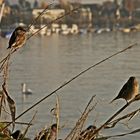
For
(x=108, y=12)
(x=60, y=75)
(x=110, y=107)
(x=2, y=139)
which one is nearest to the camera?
(x=2, y=139)

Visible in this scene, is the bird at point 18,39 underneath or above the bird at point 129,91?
above

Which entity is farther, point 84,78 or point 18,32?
point 84,78

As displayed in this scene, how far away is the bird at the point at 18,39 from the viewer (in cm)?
177

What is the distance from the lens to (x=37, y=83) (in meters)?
23.1

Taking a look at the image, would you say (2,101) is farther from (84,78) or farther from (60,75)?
(60,75)

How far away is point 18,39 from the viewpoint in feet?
5.92

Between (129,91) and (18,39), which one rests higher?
(18,39)

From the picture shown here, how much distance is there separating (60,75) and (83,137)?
24.0m

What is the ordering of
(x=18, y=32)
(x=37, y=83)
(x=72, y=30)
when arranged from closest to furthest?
(x=18, y=32) < (x=37, y=83) < (x=72, y=30)

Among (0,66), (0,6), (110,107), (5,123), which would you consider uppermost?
(0,6)

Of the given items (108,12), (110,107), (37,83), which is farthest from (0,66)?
(108,12)

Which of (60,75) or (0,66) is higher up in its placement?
(0,66)

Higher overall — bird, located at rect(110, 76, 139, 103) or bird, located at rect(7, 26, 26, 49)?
bird, located at rect(7, 26, 26, 49)

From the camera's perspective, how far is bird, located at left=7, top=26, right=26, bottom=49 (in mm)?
1768
